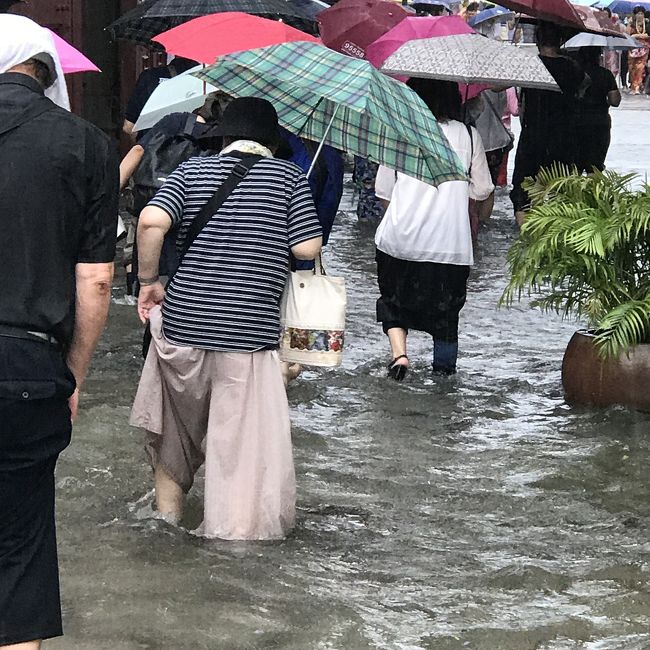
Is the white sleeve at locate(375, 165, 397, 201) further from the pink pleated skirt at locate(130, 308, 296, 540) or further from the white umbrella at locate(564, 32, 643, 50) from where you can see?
the white umbrella at locate(564, 32, 643, 50)

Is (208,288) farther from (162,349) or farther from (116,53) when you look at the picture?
(116,53)

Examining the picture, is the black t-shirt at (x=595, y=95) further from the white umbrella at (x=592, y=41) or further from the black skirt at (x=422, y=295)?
the black skirt at (x=422, y=295)

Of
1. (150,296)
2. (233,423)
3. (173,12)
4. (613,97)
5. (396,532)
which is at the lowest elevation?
(396,532)

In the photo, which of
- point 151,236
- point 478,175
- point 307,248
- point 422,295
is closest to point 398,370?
point 422,295

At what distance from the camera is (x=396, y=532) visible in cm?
612

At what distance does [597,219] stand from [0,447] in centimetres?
486

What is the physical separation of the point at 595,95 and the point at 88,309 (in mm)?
8728

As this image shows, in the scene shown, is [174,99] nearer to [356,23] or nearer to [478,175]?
[478,175]

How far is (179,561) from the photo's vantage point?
18.3 ft

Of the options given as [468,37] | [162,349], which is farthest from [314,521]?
[468,37]

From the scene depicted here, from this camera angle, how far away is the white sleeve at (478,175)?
8766 mm

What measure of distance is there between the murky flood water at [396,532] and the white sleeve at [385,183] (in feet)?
3.43

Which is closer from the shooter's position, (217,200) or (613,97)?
(217,200)

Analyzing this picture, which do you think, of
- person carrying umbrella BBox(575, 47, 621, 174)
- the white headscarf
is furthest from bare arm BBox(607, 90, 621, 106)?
the white headscarf
